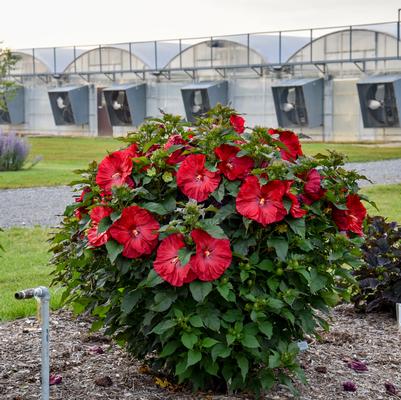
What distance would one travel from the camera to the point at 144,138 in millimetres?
3607

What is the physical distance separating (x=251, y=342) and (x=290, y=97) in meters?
23.8

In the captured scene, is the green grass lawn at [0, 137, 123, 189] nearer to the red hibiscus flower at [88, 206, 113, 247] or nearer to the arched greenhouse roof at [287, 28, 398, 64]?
the arched greenhouse roof at [287, 28, 398, 64]

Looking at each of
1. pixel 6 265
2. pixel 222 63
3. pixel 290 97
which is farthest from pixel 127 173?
pixel 222 63

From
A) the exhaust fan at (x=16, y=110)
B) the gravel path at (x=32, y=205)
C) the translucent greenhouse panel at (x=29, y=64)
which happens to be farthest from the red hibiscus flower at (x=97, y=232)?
the exhaust fan at (x=16, y=110)

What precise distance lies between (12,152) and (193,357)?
1567cm

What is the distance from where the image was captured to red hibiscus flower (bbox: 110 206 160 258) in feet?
10.5

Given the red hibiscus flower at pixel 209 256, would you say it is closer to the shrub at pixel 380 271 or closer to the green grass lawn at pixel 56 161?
the shrub at pixel 380 271

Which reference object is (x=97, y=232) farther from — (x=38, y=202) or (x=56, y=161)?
(x=56, y=161)

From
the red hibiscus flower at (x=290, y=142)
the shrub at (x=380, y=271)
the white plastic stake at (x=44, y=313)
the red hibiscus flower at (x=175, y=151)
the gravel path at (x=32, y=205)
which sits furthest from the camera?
the gravel path at (x=32, y=205)

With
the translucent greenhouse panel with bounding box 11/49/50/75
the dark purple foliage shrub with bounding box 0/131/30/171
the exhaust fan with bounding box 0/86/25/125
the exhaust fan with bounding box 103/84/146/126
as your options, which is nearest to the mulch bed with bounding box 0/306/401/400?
the dark purple foliage shrub with bounding box 0/131/30/171

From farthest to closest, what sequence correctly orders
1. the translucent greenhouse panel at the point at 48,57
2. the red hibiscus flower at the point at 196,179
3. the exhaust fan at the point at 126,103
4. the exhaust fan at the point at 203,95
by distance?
1. the translucent greenhouse panel at the point at 48,57
2. the exhaust fan at the point at 126,103
3. the exhaust fan at the point at 203,95
4. the red hibiscus flower at the point at 196,179

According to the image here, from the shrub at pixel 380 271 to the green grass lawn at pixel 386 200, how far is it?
185 inches

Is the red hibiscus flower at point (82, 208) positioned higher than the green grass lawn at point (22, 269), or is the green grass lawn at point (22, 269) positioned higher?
the red hibiscus flower at point (82, 208)

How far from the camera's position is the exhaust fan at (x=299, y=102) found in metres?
25.8
